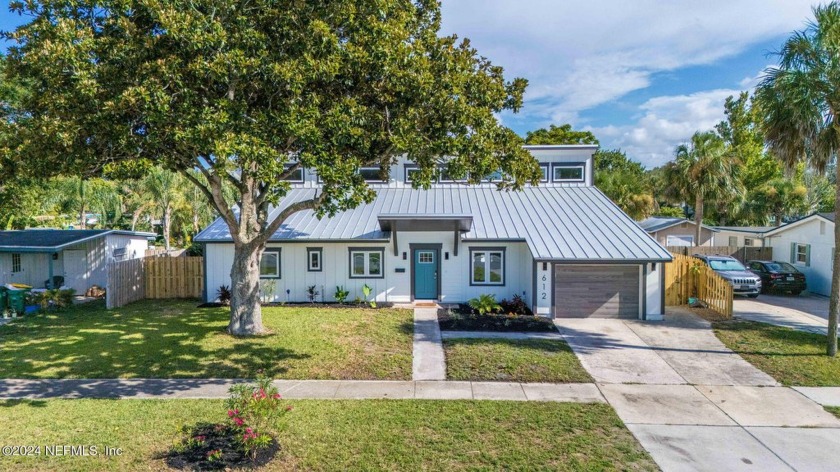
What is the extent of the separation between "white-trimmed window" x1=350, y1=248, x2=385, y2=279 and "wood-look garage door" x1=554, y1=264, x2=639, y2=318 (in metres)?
6.51

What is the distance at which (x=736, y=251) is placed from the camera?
75.7 ft

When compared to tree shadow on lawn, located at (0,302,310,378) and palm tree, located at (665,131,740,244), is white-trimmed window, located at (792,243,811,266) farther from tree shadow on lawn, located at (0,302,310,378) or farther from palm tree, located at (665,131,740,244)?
tree shadow on lawn, located at (0,302,310,378)

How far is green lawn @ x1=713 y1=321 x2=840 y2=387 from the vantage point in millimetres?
9467

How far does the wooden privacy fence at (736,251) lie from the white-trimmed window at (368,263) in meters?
15.4

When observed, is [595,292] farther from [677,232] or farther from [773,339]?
[677,232]

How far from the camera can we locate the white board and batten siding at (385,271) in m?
16.4

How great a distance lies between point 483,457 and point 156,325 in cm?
1159

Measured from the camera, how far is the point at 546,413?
7.55 metres

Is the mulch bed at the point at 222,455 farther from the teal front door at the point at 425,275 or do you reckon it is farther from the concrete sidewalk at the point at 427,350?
the teal front door at the point at 425,275

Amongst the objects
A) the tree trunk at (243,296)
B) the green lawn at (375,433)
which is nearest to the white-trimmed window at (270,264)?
the tree trunk at (243,296)

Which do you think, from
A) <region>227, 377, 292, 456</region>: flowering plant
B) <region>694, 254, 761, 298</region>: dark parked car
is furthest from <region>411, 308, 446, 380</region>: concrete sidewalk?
<region>694, 254, 761, 298</region>: dark parked car

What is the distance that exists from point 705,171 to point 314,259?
2026 cm

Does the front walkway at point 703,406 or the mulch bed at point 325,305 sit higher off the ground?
the mulch bed at point 325,305

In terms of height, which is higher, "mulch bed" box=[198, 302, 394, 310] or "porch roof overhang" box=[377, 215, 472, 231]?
"porch roof overhang" box=[377, 215, 472, 231]
